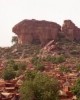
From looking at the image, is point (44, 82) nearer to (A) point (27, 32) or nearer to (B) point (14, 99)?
(B) point (14, 99)

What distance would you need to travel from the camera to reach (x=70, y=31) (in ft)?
334

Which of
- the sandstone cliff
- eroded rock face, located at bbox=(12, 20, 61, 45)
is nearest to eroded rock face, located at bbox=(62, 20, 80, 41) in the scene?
the sandstone cliff

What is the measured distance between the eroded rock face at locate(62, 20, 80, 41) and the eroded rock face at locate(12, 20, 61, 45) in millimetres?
2865

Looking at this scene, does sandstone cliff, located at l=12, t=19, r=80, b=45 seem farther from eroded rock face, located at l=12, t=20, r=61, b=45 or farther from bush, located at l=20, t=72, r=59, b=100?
bush, located at l=20, t=72, r=59, b=100

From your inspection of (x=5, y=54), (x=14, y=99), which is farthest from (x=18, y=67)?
(x=5, y=54)

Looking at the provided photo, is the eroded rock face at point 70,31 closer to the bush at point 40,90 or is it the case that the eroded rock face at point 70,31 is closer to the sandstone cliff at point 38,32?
the sandstone cliff at point 38,32

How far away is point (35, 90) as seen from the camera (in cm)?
2848

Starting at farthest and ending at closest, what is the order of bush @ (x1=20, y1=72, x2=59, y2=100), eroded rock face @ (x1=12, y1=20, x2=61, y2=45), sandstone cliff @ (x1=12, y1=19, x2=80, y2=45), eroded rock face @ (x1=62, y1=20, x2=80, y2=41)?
eroded rock face @ (x1=62, y1=20, x2=80, y2=41)
eroded rock face @ (x1=12, y1=20, x2=61, y2=45)
sandstone cliff @ (x1=12, y1=19, x2=80, y2=45)
bush @ (x1=20, y1=72, x2=59, y2=100)

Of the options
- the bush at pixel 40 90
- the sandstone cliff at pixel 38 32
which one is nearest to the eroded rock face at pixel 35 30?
the sandstone cliff at pixel 38 32

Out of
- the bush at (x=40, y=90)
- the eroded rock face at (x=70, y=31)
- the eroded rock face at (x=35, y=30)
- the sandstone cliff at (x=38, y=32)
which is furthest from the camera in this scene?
the eroded rock face at (x=70, y=31)

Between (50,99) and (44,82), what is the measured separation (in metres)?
1.51

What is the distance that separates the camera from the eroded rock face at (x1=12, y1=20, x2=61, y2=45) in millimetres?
98938

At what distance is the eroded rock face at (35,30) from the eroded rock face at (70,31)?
2.87m

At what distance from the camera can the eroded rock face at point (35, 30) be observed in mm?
98938
